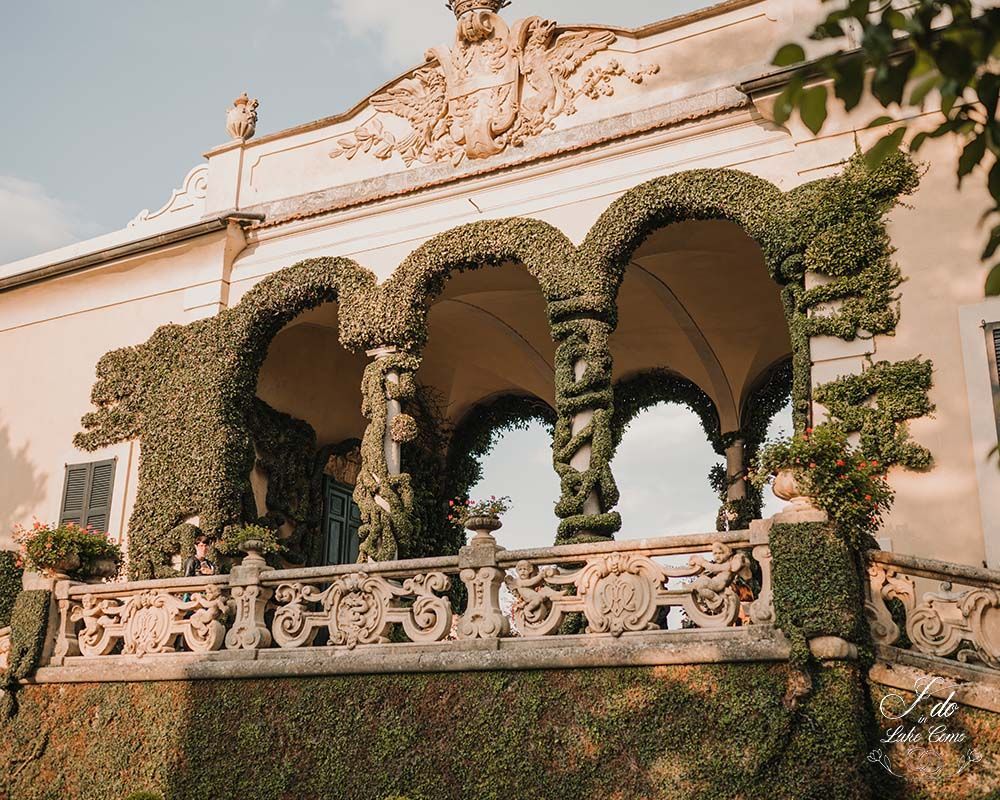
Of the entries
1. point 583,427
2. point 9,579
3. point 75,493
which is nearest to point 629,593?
point 583,427

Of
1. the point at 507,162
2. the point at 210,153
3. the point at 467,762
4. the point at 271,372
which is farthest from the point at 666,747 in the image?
the point at 210,153

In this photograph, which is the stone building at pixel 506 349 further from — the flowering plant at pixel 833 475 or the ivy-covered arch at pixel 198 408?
the flowering plant at pixel 833 475

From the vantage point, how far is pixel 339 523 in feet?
58.2

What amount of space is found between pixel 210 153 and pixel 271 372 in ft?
11.3

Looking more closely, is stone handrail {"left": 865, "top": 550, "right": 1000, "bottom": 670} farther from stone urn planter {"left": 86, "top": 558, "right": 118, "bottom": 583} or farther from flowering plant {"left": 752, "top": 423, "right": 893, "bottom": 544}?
stone urn planter {"left": 86, "top": 558, "right": 118, "bottom": 583}

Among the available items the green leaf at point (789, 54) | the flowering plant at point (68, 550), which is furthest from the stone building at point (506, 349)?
the green leaf at point (789, 54)

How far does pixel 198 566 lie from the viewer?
13570 mm

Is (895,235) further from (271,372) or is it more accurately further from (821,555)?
(271,372)

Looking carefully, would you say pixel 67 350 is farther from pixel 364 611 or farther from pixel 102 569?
pixel 364 611

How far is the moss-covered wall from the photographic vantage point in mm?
7801

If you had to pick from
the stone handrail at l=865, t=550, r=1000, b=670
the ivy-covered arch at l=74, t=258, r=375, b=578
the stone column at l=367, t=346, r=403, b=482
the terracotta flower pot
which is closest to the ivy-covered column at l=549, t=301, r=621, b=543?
the stone column at l=367, t=346, r=403, b=482

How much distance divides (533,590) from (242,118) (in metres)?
9.97

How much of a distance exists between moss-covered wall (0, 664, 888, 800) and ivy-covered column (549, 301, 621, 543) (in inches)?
107

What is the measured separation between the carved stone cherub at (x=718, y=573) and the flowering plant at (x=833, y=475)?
0.76 m
